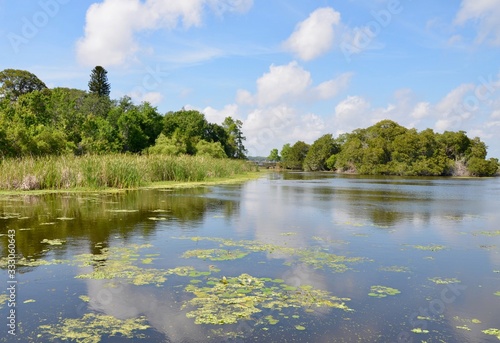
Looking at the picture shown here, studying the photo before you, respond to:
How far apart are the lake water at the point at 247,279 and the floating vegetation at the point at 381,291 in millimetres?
17

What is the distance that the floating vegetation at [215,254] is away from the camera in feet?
31.5

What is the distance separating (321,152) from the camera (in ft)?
344

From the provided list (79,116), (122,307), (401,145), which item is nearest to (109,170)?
(122,307)

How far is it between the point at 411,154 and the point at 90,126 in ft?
179

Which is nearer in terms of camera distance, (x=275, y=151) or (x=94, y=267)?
(x=94, y=267)

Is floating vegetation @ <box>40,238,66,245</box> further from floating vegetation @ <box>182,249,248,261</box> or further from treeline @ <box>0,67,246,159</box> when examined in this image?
treeline @ <box>0,67,246,159</box>

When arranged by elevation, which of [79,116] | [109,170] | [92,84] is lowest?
[109,170]

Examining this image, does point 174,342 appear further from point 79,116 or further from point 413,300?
point 79,116

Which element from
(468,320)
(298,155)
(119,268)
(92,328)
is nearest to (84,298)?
(92,328)

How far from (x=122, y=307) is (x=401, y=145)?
79.4m

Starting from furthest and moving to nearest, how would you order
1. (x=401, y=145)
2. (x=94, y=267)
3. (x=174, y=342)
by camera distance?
(x=401, y=145) < (x=94, y=267) < (x=174, y=342)

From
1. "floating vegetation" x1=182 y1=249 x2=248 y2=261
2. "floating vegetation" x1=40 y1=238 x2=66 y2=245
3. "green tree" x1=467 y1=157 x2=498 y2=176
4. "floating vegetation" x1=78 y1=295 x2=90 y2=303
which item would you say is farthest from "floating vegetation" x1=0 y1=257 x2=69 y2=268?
"green tree" x1=467 y1=157 x2=498 y2=176

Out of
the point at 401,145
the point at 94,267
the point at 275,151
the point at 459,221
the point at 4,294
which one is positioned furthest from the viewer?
the point at 275,151

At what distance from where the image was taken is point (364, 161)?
276ft
